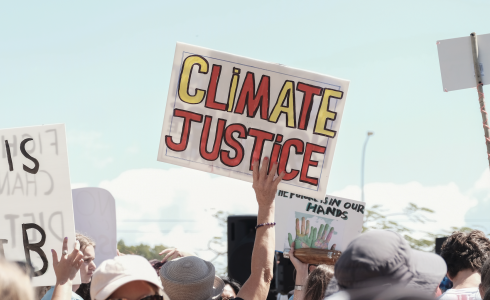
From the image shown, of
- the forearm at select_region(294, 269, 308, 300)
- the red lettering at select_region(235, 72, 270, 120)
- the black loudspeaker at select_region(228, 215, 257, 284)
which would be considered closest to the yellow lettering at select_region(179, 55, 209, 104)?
the red lettering at select_region(235, 72, 270, 120)

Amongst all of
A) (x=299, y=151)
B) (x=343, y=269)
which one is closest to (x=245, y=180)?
(x=299, y=151)

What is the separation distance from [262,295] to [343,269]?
0.96 m

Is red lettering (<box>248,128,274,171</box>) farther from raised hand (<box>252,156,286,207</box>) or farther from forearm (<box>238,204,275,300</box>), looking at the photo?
forearm (<box>238,204,275,300</box>)

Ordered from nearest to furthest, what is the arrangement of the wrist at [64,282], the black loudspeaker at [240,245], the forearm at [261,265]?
the forearm at [261,265], the wrist at [64,282], the black loudspeaker at [240,245]

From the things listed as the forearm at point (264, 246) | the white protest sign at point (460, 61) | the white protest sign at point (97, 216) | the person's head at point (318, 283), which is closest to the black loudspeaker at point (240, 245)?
the white protest sign at point (97, 216)

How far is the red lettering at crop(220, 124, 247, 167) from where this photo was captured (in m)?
3.37

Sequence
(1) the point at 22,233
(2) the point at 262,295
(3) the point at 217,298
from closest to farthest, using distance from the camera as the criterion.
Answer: (2) the point at 262,295, (3) the point at 217,298, (1) the point at 22,233

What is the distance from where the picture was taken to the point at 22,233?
Answer: 127 inches

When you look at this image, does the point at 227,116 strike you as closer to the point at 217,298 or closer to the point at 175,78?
the point at 175,78

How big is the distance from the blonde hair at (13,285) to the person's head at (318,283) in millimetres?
1646

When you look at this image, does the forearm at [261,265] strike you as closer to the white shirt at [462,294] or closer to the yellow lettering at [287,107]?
the yellow lettering at [287,107]

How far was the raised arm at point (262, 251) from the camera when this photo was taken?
2422 mm

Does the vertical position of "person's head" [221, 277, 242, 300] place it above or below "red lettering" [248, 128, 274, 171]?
below

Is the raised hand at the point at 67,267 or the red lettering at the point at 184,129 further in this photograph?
the red lettering at the point at 184,129
